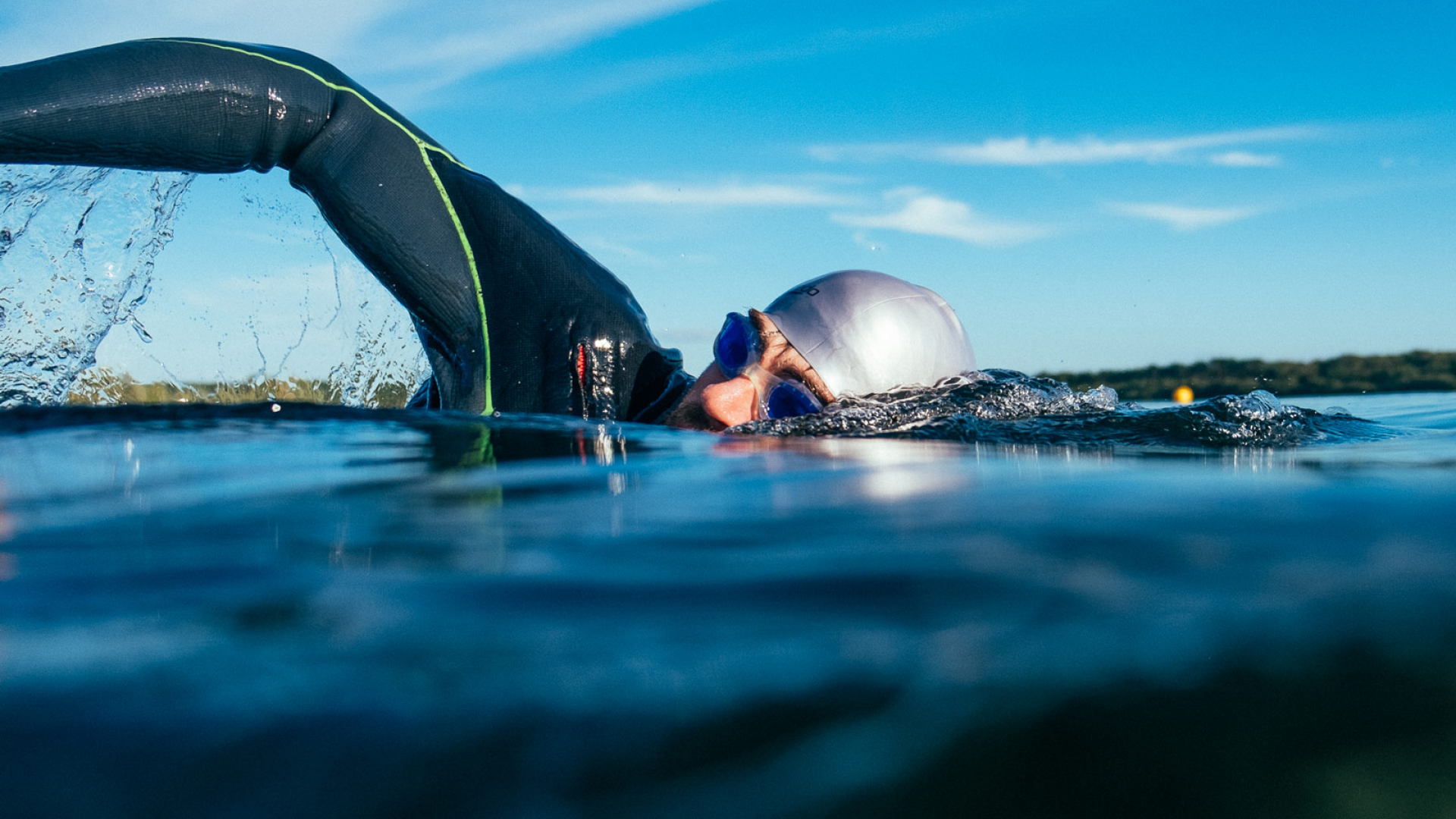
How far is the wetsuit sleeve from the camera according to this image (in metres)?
3.70

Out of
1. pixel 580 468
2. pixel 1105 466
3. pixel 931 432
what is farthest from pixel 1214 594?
pixel 931 432

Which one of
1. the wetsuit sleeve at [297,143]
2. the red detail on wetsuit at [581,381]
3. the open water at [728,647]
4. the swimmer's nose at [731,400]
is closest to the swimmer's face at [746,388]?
the swimmer's nose at [731,400]

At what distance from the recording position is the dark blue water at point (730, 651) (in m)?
0.73

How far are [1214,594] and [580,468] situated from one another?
1442 mm

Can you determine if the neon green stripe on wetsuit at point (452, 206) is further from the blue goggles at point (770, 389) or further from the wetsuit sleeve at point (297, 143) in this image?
the blue goggles at point (770, 389)

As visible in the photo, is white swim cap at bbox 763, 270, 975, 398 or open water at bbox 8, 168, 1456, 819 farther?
white swim cap at bbox 763, 270, 975, 398

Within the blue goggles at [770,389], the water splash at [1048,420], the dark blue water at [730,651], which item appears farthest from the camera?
the blue goggles at [770,389]

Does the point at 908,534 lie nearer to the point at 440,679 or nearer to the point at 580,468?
the point at 440,679

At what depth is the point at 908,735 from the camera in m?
0.78

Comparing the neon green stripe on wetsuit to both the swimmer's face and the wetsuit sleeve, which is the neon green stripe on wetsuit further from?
the swimmer's face

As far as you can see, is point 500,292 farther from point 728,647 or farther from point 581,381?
point 728,647

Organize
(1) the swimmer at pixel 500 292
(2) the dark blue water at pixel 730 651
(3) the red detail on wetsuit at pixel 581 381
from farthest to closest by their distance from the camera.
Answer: (3) the red detail on wetsuit at pixel 581 381
(1) the swimmer at pixel 500 292
(2) the dark blue water at pixel 730 651

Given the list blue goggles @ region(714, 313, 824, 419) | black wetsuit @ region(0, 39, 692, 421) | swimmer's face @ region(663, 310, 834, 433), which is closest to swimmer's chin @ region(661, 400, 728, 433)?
swimmer's face @ region(663, 310, 834, 433)

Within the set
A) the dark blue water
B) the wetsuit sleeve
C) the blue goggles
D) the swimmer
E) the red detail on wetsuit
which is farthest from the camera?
the red detail on wetsuit
